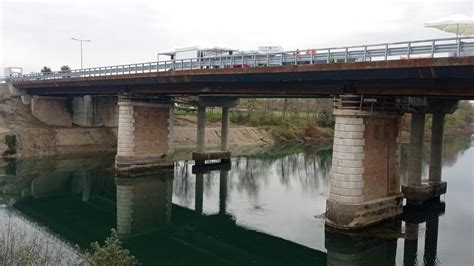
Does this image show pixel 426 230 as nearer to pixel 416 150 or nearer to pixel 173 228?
pixel 416 150

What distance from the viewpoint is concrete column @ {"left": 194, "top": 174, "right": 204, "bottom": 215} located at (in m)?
33.8

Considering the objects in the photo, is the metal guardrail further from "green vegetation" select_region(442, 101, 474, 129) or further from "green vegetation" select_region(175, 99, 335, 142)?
"green vegetation" select_region(442, 101, 474, 129)

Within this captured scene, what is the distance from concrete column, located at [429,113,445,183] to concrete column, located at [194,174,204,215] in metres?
18.0

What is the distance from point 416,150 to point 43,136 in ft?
145

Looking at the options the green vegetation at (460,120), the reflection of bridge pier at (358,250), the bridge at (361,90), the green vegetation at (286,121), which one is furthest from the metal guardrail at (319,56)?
the green vegetation at (460,120)

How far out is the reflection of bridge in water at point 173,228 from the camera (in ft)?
74.2

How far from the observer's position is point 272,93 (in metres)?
31.6

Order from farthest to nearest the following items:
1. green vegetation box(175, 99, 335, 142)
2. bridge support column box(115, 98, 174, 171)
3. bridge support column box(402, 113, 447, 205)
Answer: green vegetation box(175, 99, 335, 142) → bridge support column box(115, 98, 174, 171) → bridge support column box(402, 113, 447, 205)

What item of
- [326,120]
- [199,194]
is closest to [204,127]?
[199,194]

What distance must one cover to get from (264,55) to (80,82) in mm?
27288

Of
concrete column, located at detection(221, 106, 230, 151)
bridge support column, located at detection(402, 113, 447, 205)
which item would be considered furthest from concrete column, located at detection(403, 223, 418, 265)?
concrete column, located at detection(221, 106, 230, 151)

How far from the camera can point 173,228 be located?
28156 millimetres

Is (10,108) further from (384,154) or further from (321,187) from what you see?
(384,154)

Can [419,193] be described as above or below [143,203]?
above
